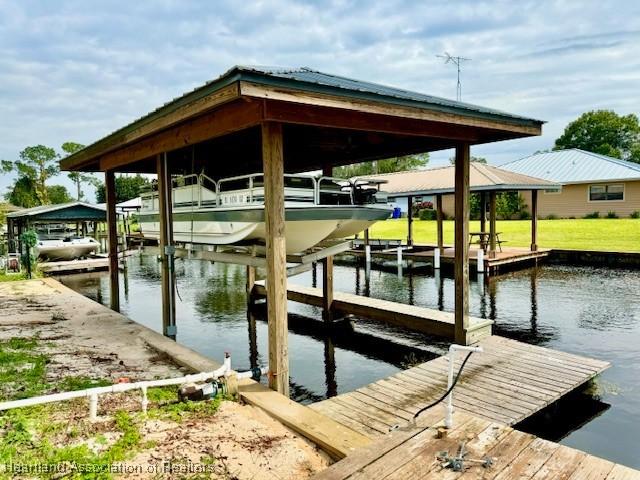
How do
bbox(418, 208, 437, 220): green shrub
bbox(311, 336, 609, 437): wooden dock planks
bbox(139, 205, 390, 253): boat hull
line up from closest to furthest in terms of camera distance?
bbox(311, 336, 609, 437): wooden dock planks < bbox(139, 205, 390, 253): boat hull < bbox(418, 208, 437, 220): green shrub

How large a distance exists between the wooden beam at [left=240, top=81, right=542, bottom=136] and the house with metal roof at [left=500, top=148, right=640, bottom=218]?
913 inches

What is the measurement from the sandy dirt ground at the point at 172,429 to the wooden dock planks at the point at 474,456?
1.37ft

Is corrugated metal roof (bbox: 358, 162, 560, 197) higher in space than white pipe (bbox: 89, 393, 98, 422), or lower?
higher

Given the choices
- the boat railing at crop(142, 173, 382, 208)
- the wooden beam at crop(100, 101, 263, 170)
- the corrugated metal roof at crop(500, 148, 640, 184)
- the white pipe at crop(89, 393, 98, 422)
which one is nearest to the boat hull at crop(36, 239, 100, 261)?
the wooden beam at crop(100, 101, 263, 170)

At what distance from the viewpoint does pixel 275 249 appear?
188 inches

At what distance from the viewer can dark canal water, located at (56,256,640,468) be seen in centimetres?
618

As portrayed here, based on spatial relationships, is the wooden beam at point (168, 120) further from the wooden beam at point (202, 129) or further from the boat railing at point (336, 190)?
the boat railing at point (336, 190)

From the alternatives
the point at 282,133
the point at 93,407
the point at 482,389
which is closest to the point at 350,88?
the point at 282,133

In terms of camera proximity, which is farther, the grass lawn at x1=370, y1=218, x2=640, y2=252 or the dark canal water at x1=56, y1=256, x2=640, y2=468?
the grass lawn at x1=370, y1=218, x2=640, y2=252

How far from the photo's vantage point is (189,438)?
147 inches

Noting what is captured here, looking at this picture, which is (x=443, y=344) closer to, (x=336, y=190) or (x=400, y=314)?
(x=400, y=314)

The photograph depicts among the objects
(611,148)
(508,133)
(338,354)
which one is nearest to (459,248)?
(508,133)

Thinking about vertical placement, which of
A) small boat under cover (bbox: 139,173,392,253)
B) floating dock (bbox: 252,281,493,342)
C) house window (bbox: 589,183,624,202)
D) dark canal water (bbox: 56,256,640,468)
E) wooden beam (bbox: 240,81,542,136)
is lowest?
dark canal water (bbox: 56,256,640,468)

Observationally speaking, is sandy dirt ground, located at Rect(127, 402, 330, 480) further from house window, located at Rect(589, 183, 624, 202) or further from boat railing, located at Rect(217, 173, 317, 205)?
house window, located at Rect(589, 183, 624, 202)
